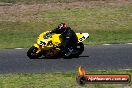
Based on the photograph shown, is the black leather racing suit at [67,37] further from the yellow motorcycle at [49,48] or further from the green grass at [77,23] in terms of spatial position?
the green grass at [77,23]

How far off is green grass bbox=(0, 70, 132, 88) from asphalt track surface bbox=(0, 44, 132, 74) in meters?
1.53

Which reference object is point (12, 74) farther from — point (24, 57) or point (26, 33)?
point (26, 33)

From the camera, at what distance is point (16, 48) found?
24094 millimetres

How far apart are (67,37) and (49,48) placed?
0.98 meters

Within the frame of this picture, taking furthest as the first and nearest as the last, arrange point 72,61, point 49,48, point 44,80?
point 49,48
point 72,61
point 44,80

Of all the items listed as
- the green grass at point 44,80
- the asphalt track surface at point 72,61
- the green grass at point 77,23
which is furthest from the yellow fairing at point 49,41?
the green grass at point 77,23

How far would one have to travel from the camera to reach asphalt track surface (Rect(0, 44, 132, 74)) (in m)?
18.5

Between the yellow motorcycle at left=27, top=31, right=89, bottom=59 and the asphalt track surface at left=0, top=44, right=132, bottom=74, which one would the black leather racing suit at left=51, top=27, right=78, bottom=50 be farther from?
the asphalt track surface at left=0, top=44, right=132, bottom=74

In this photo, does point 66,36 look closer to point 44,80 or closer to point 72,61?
point 72,61

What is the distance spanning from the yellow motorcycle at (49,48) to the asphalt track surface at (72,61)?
13.8 inches

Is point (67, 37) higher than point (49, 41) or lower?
higher

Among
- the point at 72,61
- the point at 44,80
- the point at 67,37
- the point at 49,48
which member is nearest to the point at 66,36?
the point at 67,37

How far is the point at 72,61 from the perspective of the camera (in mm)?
20234

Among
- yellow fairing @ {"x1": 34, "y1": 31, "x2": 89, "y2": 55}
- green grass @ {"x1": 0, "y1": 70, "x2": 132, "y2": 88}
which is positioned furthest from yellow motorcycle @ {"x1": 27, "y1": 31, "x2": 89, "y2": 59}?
green grass @ {"x1": 0, "y1": 70, "x2": 132, "y2": 88}
